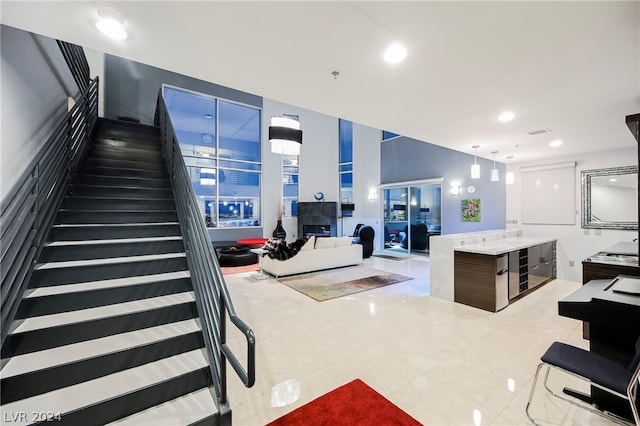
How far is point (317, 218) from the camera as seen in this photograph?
1002 cm

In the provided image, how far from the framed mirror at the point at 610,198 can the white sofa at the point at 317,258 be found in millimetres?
4676

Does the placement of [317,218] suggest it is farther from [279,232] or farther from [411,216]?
[411,216]

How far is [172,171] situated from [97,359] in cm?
257

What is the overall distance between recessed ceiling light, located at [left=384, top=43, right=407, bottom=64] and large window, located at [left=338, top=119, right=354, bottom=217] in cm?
850

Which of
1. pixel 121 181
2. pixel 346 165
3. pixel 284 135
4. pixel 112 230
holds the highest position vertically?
pixel 346 165

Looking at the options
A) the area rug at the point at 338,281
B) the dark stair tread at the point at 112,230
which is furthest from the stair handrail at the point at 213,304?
the area rug at the point at 338,281

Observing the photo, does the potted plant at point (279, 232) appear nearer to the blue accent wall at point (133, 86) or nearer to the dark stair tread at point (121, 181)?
the blue accent wall at point (133, 86)

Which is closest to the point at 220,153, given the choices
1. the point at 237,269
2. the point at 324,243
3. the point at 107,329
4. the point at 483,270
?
the point at 237,269

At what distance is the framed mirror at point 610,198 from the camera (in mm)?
4777

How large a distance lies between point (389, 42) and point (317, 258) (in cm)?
497

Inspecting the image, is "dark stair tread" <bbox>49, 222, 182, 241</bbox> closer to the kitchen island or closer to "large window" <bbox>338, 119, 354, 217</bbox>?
the kitchen island

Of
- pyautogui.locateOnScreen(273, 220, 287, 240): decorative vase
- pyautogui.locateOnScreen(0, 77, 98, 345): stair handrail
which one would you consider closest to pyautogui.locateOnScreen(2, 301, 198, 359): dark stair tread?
pyautogui.locateOnScreen(0, 77, 98, 345): stair handrail

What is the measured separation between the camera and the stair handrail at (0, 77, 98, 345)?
1788mm

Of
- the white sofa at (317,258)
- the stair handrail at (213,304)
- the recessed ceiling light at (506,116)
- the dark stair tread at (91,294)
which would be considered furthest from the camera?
the white sofa at (317,258)
